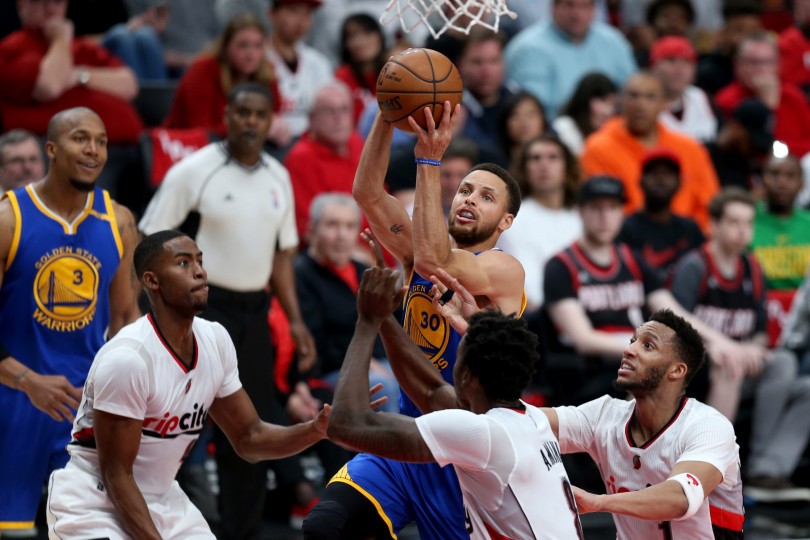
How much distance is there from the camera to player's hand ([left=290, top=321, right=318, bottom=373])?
7.30 metres

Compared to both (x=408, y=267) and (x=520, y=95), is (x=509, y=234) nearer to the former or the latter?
(x=520, y=95)

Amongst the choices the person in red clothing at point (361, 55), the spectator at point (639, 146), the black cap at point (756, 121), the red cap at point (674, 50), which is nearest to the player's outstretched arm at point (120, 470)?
the spectator at point (639, 146)

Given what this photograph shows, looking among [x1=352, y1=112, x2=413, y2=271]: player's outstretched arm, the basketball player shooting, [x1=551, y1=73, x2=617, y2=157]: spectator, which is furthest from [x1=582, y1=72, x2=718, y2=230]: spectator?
the basketball player shooting

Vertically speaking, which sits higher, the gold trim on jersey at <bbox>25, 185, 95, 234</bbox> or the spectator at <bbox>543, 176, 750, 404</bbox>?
the gold trim on jersey at <bbox>25, 185, 95, 234</bbox>

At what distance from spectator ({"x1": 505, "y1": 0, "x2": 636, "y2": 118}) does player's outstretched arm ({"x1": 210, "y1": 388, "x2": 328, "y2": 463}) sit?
594 cm

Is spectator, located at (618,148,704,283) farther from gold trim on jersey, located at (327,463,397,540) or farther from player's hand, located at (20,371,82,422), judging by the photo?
player's hand, located at (20,371,82,422)

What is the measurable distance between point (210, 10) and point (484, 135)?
8.59 ft

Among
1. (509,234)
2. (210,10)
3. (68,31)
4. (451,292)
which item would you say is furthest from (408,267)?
(210,10)

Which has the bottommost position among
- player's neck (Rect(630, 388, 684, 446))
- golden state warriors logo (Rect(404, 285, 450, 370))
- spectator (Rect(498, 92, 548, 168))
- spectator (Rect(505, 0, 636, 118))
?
player's neck (Rect(630, 388, 684, 446))

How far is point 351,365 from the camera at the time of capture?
13.9 ft

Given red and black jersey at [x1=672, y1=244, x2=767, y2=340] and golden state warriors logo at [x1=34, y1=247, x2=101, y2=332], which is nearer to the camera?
golden state warriors logo at [x1=34, y1=247, x2=101, y2=332]

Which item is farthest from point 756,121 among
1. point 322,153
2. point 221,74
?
point 221,74

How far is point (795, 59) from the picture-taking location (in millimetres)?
12062

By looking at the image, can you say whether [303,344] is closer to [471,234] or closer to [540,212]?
[540,212]
